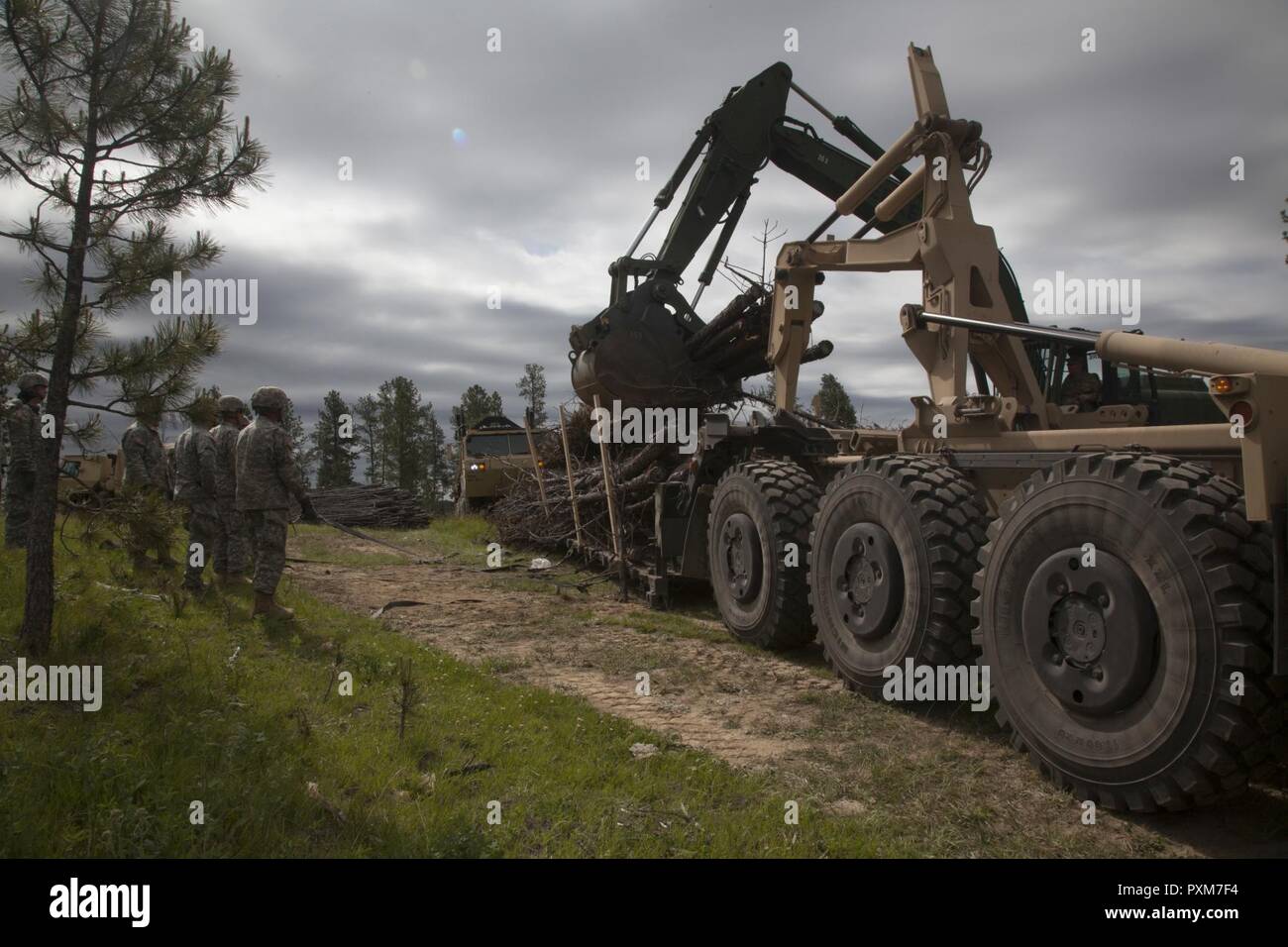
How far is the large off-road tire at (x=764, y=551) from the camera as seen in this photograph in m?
6.51

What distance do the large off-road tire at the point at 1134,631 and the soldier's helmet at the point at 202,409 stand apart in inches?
191

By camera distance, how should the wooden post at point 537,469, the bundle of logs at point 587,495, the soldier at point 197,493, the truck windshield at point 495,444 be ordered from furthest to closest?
the truck windshield at point 495,444, the wooden post at point 537,469, the bundle of logs at point 587,495, the soldier at point 197,493

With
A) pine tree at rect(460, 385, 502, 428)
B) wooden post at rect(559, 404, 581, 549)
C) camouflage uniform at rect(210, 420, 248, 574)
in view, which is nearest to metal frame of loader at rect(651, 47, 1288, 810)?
wooden post at rect(559, 404, 581, 549)

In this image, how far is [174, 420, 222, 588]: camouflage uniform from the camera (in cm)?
829

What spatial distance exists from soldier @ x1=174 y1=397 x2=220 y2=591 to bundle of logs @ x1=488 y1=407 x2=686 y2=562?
452 cm

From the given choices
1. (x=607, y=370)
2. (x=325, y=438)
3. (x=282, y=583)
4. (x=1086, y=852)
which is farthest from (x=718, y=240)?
(x=325, y=438)

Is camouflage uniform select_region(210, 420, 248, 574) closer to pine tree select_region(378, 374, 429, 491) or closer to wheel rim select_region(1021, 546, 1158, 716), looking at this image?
wheel rim select_region(1021, 546, 1158, 716)

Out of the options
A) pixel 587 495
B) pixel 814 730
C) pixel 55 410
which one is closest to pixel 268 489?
pixel 55 410

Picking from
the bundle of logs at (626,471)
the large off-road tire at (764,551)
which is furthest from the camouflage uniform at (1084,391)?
the bundle of logs at (626,471)

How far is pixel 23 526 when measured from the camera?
8922mm

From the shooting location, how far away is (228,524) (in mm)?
8406

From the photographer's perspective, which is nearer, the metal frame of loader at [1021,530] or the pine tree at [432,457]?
the metal frame of loader at [1021,530]

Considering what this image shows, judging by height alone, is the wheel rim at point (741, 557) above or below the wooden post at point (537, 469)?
below

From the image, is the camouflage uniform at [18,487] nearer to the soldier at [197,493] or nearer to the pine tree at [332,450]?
the soldier at [197,493]
